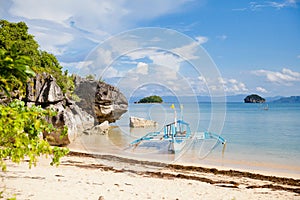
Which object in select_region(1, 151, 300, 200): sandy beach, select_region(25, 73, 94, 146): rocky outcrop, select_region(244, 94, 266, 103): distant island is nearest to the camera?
select_region(1, 151, 300, 200): sandy beach

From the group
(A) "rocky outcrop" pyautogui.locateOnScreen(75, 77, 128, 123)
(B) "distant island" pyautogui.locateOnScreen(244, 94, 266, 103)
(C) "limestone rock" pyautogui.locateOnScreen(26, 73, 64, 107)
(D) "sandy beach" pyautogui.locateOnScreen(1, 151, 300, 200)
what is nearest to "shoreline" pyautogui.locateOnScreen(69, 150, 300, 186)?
(D) "sandy beach" pyautogui.locateOnScreen(1, 151, 300, 200)

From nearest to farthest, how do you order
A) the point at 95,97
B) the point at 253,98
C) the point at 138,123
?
1. the point at 138,123
2. the point at 95,97
3. the point at 253,98

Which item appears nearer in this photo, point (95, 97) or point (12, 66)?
point (12, 66)

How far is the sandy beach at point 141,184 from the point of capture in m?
5.10

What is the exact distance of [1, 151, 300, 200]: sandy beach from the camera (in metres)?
5.10

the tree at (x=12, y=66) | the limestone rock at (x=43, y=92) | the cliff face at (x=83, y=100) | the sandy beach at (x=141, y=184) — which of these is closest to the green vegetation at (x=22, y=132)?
the tree at (x=12, y=66)

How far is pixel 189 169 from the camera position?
364 inches

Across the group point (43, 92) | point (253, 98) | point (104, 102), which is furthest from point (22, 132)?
point (253, 98)

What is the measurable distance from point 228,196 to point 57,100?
10743mm

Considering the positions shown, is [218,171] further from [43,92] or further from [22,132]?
[43,92]

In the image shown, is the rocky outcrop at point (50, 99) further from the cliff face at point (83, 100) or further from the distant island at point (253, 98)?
the distant island at point (253, 98)

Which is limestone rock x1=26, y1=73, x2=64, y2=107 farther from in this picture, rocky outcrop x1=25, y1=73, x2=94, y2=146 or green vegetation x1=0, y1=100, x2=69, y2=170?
green vegetation x1=0, y1=100, x2=69, y2=170

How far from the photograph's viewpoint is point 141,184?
6.37 m

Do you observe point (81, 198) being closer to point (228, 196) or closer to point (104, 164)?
point (228, 196)
